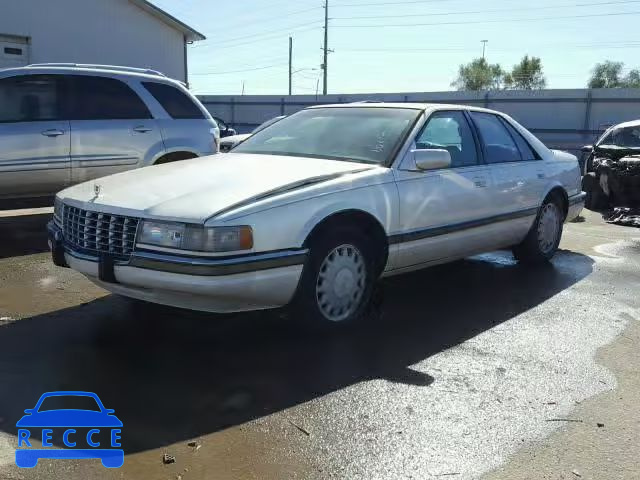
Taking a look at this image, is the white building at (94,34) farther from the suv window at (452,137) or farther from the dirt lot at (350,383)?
the suv window at (452,137)

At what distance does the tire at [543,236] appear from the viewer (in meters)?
6.35

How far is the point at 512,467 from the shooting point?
2820mm

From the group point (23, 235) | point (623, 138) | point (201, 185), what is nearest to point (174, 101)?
point (23, 235)

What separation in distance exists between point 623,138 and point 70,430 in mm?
10202

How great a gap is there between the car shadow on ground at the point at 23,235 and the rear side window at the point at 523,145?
15.2 feet

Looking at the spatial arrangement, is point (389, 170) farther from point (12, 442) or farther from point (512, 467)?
point (12, 442)

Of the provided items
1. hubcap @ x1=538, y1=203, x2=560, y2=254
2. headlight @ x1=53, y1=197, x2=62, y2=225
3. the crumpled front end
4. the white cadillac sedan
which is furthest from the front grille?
the crumpled front end

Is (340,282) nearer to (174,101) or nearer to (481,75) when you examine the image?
(174,101)

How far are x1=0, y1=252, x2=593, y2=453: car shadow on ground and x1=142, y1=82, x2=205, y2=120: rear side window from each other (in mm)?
3467

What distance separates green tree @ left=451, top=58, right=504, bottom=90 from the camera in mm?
77688

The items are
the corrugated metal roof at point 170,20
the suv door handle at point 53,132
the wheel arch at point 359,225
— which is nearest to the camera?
the wheel arch at point 359,225

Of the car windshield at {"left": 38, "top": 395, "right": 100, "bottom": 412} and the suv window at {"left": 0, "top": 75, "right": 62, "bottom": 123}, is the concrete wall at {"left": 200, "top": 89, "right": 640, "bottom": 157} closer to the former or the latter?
the suv window at {"left": 0, "top": 75, "right": 62, "bottom": 123}

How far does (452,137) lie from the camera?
545cm

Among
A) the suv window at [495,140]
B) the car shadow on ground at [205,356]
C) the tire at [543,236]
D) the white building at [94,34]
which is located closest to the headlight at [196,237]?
the car shadow on ground at [205,356]
